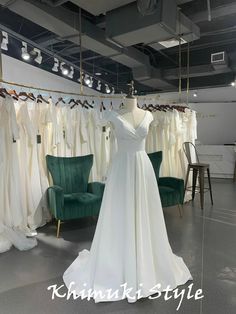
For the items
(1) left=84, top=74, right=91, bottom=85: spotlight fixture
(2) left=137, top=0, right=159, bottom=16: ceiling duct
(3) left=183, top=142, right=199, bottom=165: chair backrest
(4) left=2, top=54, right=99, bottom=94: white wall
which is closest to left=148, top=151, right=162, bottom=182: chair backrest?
(3) left=183, top=142, right=199, bottom=165: chair backrest

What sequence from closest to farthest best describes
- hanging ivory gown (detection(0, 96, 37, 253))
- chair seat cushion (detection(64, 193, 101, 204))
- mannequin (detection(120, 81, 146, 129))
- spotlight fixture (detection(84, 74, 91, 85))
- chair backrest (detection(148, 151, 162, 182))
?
mannequin (detection(120, 81, 146, 129)) < hanging ivory gown (detection(0, 96, 37, 253)) < chair seat cushion (detection(64, 193, 101, 204)) < chair backrest (detection(148, 151, 162, 182)) < spotlight fixture (detection(84, 74, 91, 85))

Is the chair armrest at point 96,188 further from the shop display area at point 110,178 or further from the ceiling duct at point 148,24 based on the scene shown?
the ceiling duct at point 148,24

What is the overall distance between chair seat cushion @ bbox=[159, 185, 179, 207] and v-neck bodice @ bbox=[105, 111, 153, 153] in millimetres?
1748

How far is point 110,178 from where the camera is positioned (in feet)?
7.53

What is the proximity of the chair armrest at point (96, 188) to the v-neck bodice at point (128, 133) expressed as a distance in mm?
1521

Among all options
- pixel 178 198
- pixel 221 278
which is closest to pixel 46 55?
pixel 178 198

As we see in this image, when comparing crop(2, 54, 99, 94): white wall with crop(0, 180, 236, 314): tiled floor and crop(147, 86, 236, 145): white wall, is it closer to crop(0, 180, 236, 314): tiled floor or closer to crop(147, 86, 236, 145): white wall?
crop(147, 86, 236, 145): white wall

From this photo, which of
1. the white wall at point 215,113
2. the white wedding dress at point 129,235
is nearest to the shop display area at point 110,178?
the white wedding dress at point 129,235

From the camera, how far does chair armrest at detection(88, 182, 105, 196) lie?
376 cm

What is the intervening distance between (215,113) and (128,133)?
6.35 meters

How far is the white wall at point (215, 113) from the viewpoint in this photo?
7.76m

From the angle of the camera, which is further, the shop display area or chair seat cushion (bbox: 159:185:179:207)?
chair seat cushion (bbox: 159:185:179:207)

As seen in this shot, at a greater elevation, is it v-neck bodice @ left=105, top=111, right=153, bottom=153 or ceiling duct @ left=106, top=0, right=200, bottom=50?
ceiling duct @ left=106, top=0, right=200, bottom=50

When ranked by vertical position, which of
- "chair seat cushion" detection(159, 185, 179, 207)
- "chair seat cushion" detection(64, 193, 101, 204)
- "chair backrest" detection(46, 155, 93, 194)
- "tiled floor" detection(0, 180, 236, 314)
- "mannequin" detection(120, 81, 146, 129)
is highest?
"mannequin" detection(120, 81, 146, 129)
